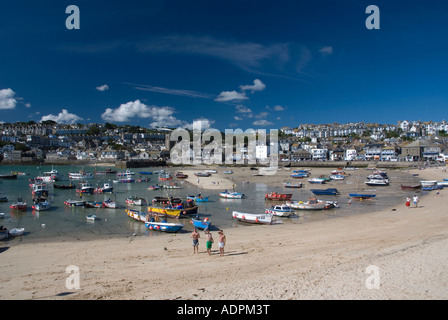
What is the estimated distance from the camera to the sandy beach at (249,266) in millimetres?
8008

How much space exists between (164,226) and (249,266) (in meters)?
9.20

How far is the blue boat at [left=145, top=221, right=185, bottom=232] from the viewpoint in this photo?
60.4ft

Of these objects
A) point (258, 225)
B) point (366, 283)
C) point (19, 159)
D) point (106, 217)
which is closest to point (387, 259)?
point (366, 283)

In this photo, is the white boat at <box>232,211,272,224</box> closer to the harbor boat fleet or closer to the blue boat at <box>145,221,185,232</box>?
the harbor boat fleet

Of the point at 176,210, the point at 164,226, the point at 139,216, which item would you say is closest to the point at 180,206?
the point at 176,210

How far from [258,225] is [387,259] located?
1052 cm

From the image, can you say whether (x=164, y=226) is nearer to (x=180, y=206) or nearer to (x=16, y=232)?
(x=180, y=206)

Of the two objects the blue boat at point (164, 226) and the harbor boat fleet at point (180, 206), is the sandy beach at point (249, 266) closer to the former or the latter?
the blue boat at point (164, 226)

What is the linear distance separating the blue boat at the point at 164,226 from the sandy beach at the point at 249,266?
0.76 meters

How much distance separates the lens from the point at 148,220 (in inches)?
782

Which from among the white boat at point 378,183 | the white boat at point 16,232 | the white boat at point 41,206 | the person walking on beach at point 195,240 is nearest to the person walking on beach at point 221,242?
the person walking on beach at point 195,240

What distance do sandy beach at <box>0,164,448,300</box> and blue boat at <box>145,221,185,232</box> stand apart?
0.76 m

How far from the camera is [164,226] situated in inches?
733
